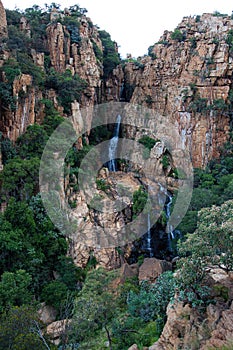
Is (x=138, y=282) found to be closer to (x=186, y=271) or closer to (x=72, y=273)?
(x=72, y=273)

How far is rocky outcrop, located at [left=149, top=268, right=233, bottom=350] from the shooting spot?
27.3 feet

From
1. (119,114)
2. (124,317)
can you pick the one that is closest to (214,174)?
(119,114)

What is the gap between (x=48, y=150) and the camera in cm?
1955

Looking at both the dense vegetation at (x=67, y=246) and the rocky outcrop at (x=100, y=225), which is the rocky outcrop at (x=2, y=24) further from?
the rocky outcrop at (x=100, y=225)

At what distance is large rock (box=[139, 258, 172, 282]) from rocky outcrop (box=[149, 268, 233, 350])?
5984 millimetres

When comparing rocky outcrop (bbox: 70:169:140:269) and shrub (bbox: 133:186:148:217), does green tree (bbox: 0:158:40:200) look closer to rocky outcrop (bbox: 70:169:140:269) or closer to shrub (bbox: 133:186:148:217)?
rocky outcrop (bbox: 70:169:140:269)

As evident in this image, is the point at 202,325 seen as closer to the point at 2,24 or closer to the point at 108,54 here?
the point at 2,24

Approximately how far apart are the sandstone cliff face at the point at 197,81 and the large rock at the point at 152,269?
439 inches

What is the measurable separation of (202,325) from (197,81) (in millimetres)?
21583

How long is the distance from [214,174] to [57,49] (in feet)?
49.4

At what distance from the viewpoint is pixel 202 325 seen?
891 cm

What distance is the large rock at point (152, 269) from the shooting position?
16.1m

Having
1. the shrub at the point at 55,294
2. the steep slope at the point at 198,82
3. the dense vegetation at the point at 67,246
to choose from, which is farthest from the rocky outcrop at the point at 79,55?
the shrub at the point at 55,294

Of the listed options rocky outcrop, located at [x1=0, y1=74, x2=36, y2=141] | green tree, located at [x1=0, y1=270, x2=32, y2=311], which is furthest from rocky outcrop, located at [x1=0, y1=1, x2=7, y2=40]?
green tree, located at [x1=0, y1=270, x2=32, y2=311]
